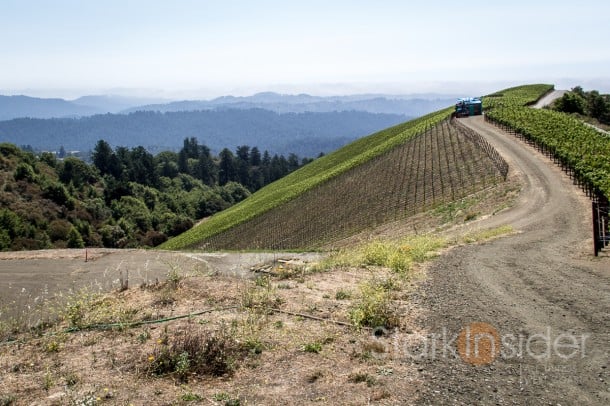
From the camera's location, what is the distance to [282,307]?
12.2 metres

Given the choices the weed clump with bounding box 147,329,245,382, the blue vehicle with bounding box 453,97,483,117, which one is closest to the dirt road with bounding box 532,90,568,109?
the blue vehicle with bounding box 453,97,483,117

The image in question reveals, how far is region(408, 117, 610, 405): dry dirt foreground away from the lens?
→ 8.11 m

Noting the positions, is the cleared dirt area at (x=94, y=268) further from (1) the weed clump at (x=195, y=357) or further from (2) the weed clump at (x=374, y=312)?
(1) the weed clump at (x=195, y=357)

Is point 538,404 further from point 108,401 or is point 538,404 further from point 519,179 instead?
point 519,179

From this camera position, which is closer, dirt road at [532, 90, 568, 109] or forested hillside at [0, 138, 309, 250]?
dirt road at [532, 90, 568, 109]

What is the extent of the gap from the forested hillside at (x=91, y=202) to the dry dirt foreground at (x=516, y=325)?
66.8m

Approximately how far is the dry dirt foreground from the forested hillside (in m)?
66.8

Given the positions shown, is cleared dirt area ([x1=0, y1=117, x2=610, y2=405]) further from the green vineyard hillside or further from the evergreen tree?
the evergreen tree

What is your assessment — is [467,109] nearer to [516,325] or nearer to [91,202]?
[516,325]

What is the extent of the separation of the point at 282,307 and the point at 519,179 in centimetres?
2612

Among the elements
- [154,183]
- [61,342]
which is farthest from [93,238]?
[61,342]

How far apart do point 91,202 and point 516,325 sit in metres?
113

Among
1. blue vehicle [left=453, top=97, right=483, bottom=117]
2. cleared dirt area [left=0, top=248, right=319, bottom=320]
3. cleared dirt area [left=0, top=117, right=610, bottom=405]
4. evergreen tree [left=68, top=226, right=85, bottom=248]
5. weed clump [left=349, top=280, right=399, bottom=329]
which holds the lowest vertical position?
evergreen tree [left=68, top=226, right=85, bottom=248]

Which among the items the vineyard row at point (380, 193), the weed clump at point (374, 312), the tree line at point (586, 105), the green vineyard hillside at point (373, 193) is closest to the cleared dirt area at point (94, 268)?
the weed clump at point (374, 312)
